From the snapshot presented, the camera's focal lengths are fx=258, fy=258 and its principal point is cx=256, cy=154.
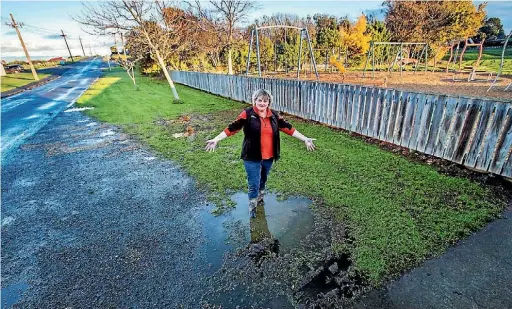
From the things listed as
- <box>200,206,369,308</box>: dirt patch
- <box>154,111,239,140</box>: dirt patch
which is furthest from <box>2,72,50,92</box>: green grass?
<box>200,206,369,308</box>: dirt patch

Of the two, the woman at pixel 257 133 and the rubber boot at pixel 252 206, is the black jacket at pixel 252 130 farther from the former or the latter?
the rubber boot at pixel 252 206

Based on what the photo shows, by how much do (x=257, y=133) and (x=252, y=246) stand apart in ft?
4.81

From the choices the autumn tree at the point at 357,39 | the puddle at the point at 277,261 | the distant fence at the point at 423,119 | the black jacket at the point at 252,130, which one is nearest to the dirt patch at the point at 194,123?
the distant fence at the point at 423,119

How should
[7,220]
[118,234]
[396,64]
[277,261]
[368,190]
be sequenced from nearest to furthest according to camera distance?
1. [277,261]
2. [118,234]
3. [7,220]
4. [368,190]
5. [396,64]

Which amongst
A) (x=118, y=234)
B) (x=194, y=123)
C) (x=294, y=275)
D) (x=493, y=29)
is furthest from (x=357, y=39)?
(x=493, y=29)

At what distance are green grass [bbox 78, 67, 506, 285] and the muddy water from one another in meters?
0.43

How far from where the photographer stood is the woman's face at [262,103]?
3.31 meters

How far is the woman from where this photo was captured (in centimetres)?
340

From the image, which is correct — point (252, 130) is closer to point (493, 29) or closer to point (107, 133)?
point (107, 133)

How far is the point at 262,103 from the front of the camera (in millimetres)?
3326

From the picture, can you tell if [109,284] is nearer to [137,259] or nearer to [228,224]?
[137,259]

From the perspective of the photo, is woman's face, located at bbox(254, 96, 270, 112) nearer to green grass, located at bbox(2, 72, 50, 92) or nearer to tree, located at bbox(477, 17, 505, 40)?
green grass, located at bbox(2, 72, 50, 92)

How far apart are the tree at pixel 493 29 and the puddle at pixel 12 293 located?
57.4 m

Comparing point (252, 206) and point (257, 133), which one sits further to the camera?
point (252, 206)
